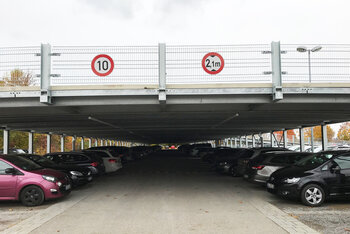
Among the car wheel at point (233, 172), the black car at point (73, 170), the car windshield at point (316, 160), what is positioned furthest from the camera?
the car wheel at point (233, 172)

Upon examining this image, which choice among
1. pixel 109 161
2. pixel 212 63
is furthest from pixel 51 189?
pixel 109 161

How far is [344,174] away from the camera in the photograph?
337 inches

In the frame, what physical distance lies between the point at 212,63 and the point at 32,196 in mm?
6736

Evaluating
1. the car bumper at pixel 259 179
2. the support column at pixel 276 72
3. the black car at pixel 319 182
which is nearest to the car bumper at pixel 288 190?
the black car at pixel 319 182

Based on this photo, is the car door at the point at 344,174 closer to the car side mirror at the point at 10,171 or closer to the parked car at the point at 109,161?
the car side mirror at the point at 10,171

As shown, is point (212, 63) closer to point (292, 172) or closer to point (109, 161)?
point (292, 172)

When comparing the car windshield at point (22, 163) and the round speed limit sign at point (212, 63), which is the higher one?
the round speed limit sign at point (212, 63)

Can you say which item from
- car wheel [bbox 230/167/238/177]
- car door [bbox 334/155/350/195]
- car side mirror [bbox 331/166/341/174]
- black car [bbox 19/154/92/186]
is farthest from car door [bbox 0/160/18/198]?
car wheel [bbox 230/167/238/177]

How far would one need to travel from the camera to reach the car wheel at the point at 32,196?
28.6ft

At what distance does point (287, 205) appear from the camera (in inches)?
341

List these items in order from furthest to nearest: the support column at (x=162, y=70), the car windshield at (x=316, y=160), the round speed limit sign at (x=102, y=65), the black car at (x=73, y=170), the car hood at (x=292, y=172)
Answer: the black car at (x=73, y=170) < the round speed limit sign at (x=102, y=65) < the support column at (x=162, y=70) < the car windshield at (x=316, y=160) < the car hood at (x=292, y=172)

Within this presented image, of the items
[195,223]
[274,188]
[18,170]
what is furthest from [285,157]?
[18,170]

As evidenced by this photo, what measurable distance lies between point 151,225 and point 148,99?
4.59 m

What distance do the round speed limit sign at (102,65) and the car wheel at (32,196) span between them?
12.9 feet
